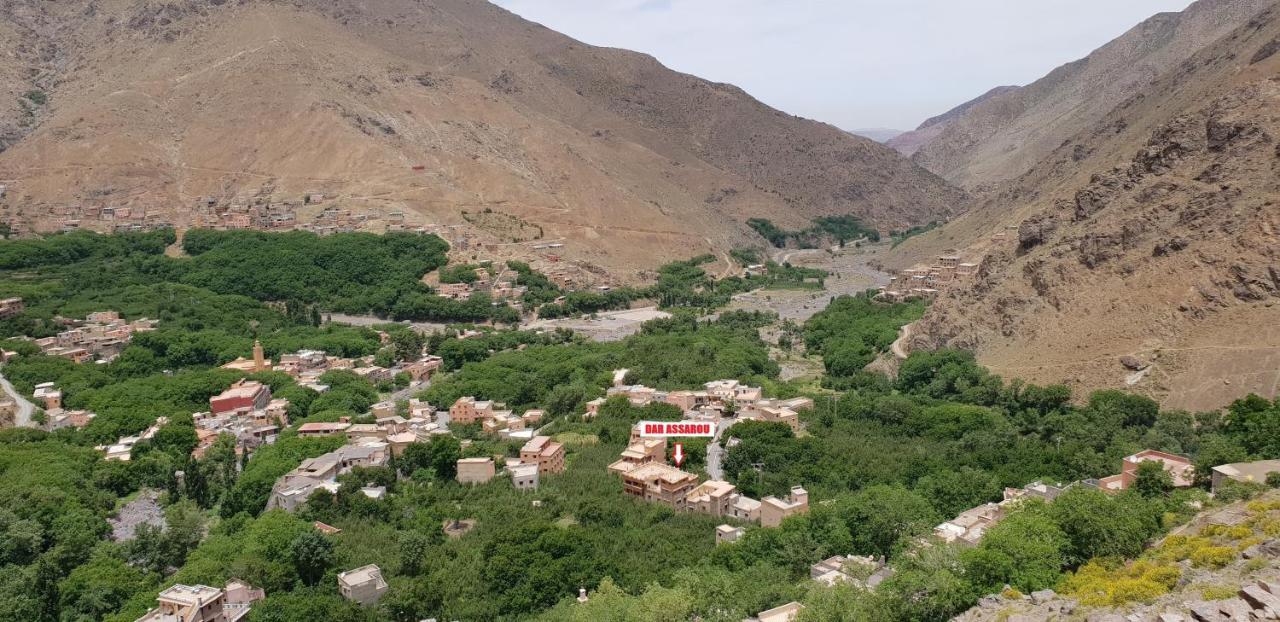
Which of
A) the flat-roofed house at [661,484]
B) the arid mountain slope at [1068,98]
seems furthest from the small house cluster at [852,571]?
the arid mountain slope at [1068,98]

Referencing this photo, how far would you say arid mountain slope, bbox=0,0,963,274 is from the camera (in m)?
80.7

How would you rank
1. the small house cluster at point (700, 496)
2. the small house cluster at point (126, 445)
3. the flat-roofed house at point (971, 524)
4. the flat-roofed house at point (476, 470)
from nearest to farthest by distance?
the flat-roofed house at point (971, 524) < the small house cluster at point (700, 496) < the flat-roofed house at point (476, 470) < the small house cluster at point (126, 445)

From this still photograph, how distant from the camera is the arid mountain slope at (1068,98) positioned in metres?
138

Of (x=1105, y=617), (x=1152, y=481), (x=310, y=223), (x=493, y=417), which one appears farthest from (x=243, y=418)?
(x=310, y=223)

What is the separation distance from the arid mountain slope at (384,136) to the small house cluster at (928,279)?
24.5 meters

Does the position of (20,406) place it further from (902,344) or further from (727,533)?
(902,344)

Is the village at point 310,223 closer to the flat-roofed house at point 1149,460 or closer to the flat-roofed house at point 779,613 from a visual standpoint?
the flat-roofed house at point 1149,460

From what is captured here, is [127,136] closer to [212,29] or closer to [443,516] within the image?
[212,29]

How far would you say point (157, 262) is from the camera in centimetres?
6531

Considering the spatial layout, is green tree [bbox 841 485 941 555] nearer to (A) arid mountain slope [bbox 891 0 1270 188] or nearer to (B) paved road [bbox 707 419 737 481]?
(B) paved road [bbox 707 419 737 481]

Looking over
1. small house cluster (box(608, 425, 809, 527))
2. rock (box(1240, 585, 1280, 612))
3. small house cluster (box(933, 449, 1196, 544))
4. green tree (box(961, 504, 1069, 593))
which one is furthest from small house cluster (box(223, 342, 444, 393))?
rock (box(1240, 585, 1280, 612))

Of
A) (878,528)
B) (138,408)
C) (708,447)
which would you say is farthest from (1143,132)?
(138,408)

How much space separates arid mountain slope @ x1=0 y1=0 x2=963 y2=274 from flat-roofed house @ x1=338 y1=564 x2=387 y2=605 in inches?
2172

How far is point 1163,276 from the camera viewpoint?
1516 inches
